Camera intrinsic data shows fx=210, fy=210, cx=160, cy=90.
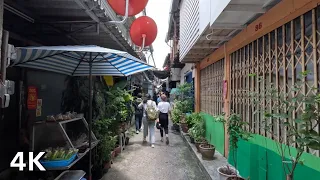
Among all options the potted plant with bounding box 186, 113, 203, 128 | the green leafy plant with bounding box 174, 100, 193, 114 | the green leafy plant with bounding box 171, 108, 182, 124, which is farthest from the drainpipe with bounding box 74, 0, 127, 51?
the green leafy plant with bounding box 171, 108, 182, 124

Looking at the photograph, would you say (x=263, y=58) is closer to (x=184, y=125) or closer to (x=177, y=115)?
(x=184, y=125)

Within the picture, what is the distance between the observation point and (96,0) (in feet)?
9.27

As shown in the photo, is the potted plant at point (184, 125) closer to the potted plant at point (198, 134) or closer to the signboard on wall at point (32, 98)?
the potted plant at point (198, 134)

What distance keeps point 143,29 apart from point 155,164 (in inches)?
138

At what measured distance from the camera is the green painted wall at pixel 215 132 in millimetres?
5723

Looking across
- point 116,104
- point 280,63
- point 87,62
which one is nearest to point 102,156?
point 116,104

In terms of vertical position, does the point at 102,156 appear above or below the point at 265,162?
below

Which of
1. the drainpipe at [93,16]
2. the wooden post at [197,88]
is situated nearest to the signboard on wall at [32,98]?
the drainpipe at [93,16]

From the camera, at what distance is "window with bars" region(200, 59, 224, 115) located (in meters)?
6.00

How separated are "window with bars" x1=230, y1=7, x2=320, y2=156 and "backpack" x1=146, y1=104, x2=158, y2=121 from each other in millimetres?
3405

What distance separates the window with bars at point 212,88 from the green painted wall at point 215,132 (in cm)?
27

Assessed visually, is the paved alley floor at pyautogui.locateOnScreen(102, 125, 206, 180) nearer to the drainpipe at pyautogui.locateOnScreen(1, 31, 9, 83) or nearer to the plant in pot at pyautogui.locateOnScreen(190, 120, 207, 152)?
the plant in pot at pyautogui.locateOnScreen(190, 120, 207, 152)

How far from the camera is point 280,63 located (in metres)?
3.05

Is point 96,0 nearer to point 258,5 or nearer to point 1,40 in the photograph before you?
point 1,40
